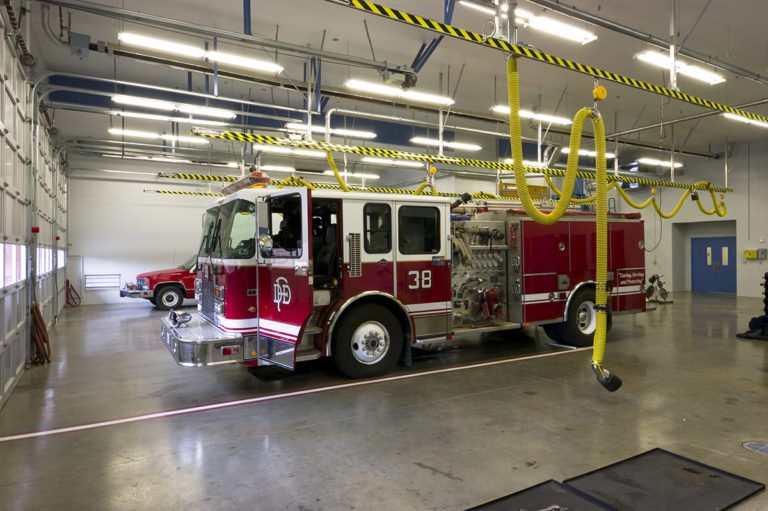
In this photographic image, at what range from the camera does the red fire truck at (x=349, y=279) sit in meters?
5.79

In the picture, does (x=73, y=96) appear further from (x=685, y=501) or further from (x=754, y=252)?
(x=754, y=252)

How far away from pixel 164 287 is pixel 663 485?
1415cm

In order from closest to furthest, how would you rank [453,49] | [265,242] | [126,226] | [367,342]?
[265,242] → [367,342] → [453,49] → [126,226]

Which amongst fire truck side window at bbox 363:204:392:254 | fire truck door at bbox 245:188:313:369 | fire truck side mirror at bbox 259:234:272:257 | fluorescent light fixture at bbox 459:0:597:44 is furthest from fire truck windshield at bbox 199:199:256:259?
fluorescent light fixture at bbox 459:0:597:44

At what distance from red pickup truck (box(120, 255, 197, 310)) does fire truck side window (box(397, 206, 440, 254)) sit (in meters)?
9.89

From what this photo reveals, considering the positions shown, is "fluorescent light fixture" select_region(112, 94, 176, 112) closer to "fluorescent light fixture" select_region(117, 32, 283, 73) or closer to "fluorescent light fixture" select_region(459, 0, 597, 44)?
"fluorescent light fixture" select_region(117, 32, 283, 73)

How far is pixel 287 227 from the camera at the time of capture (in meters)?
6.14

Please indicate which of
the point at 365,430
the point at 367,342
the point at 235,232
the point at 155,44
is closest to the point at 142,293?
the point at 235,232

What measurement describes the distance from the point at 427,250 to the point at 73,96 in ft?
31.1

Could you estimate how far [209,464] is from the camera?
3.87 meters

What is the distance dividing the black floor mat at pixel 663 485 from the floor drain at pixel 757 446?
0.71 meters

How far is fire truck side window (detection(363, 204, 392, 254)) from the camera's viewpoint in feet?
20.6

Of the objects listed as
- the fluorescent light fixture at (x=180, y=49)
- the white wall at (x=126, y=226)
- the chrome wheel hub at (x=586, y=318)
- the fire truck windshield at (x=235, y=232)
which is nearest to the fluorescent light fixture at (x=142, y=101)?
the fluorescent light fixture at (x=180, y=49)

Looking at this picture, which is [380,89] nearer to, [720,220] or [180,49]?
[180,49]
